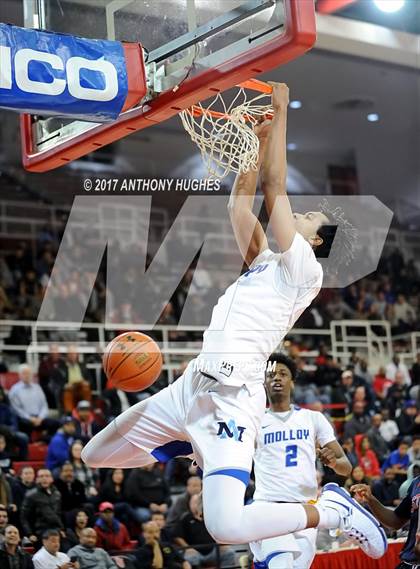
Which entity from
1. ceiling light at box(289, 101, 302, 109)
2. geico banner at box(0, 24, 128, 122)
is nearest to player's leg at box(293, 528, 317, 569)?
geico banner at box(0, 24, 128, 122)

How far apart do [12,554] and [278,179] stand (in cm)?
385

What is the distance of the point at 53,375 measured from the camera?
1060 centimetres

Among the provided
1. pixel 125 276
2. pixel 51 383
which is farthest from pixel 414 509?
pixel 125 276

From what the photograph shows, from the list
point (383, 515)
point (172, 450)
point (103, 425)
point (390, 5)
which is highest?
point (390, 5)

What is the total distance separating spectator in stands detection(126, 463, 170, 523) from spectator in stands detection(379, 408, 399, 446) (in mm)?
3021

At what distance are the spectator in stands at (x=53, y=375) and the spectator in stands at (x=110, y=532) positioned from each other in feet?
8.36

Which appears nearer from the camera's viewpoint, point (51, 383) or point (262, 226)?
point (262, 226)

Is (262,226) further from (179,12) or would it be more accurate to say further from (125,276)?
(125,276)

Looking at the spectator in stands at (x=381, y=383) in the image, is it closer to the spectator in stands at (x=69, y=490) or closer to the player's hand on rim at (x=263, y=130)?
the spectator in stands at (x=69, y=490)

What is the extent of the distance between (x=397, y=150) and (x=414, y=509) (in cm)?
1188

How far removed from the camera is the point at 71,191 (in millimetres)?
16031

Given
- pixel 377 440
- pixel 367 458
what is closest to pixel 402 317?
pixel 377 440

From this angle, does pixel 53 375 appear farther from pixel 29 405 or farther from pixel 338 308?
pixel 338 308

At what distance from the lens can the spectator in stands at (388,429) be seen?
1082 centimetres
